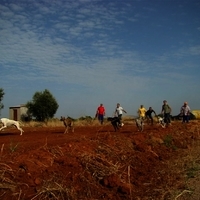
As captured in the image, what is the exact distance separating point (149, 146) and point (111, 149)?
280 centimetres

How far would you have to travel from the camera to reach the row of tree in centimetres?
5338

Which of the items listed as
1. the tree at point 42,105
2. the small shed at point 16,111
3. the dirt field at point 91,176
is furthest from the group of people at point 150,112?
the small shed at point 16,111

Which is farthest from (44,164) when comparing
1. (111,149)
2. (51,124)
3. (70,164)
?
(51,124)

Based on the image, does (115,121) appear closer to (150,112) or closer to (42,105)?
(150,112)

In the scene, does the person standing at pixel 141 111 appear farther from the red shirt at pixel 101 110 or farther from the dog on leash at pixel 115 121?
the red shirt at pixel 101 110

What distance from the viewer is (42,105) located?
175 ft

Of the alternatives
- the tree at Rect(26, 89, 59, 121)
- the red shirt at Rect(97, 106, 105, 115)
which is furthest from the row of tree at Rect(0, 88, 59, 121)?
the red shirt at Rect(97, 106, 105, 115)

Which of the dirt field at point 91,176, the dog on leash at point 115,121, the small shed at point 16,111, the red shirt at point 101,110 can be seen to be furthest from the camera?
the small shed at point 16,111

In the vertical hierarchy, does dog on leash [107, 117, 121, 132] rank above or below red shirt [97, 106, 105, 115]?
below

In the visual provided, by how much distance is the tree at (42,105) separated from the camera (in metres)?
53.4

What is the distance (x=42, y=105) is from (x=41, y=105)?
16cm

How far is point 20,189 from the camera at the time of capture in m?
6.41

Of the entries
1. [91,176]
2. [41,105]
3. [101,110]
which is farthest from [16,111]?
[91,176]

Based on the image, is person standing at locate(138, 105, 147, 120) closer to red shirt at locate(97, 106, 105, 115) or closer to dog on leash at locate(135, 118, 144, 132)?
dog on leash at locate(135, 118, 144, 132)
